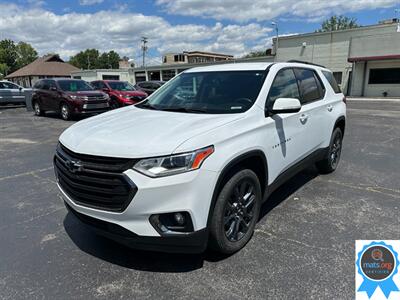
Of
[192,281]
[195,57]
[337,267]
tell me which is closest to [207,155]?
[192,281]

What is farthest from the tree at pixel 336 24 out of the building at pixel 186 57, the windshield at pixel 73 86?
the windshield at pixel 73 86

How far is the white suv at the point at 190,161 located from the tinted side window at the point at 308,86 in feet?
1.10

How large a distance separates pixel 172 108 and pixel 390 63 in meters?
29.6

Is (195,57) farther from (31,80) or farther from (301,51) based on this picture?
(301,51)

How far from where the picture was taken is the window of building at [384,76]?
2666 centimetres

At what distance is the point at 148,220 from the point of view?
2.40 m

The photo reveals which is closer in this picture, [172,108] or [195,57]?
[172,108]

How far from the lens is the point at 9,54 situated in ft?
261

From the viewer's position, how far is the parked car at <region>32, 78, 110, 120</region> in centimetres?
1238

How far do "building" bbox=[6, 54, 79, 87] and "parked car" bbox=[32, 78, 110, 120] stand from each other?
46.8m

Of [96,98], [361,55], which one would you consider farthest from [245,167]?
[361,55]

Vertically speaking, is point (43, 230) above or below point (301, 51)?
below

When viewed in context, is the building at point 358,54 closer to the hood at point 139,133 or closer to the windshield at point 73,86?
the windshield at point 73,86

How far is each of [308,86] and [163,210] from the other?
3.16m
